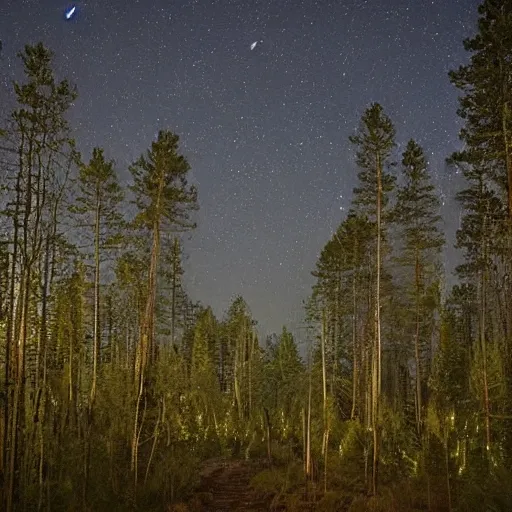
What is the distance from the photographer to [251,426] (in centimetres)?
3206

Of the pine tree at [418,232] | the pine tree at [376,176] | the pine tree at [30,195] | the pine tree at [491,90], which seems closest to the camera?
the pine tree at [30,195]

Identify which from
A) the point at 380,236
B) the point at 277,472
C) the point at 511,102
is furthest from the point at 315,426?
the point at 511,102

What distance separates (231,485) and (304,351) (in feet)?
21.5

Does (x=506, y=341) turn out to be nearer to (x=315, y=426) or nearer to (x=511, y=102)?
(x=511, y=102)

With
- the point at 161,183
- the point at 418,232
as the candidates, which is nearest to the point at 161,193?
the point at 161,183

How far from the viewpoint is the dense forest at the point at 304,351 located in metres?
9.85

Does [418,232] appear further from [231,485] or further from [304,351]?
[231,485]

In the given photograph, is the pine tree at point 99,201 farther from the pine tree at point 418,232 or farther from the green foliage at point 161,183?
the pine tree at point 418,232

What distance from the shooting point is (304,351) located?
23156 mm

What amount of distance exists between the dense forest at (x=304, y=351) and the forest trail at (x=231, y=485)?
1.75 feet

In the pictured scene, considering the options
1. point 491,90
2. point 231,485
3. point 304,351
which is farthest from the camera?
point 304,351

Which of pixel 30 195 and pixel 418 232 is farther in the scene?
pixel 418 232

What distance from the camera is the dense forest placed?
985 centimetres

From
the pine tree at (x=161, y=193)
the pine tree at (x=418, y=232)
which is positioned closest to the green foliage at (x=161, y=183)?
the pine tree at (x=161, y=193)
